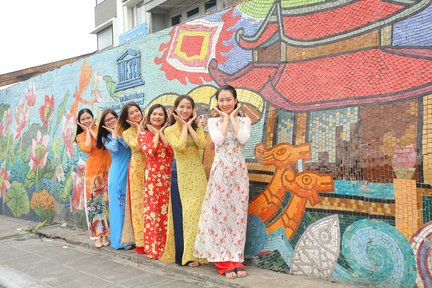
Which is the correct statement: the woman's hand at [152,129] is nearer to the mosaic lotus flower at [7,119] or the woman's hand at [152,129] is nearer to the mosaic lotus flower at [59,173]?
the mosaic lotus flower at [59,173]

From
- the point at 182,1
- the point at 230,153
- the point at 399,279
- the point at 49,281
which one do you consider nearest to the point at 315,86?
the point at 230,153

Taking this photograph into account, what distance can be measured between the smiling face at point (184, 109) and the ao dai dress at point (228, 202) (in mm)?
399

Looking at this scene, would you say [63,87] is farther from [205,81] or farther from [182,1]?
[182,1]

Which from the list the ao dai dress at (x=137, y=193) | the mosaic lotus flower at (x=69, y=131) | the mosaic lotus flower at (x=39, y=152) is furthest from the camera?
the mosaic lotus flower at (x=39, y=152)

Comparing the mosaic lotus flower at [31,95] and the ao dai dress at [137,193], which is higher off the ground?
the mosaic lotus flower at [31,95]

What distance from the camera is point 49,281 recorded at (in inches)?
165

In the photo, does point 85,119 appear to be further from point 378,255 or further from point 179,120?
point 378,255

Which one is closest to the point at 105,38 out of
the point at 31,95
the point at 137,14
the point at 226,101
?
the point at 137,14

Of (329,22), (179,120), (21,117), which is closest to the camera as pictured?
(329,22)

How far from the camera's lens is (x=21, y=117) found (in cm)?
856

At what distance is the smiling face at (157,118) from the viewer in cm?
456

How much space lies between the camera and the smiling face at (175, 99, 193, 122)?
4.15 meters

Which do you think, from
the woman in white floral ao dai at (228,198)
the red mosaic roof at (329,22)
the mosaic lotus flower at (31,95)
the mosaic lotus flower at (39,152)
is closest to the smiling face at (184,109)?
the woman in white floral ao dai at (228,198)

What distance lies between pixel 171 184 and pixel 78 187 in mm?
3018
